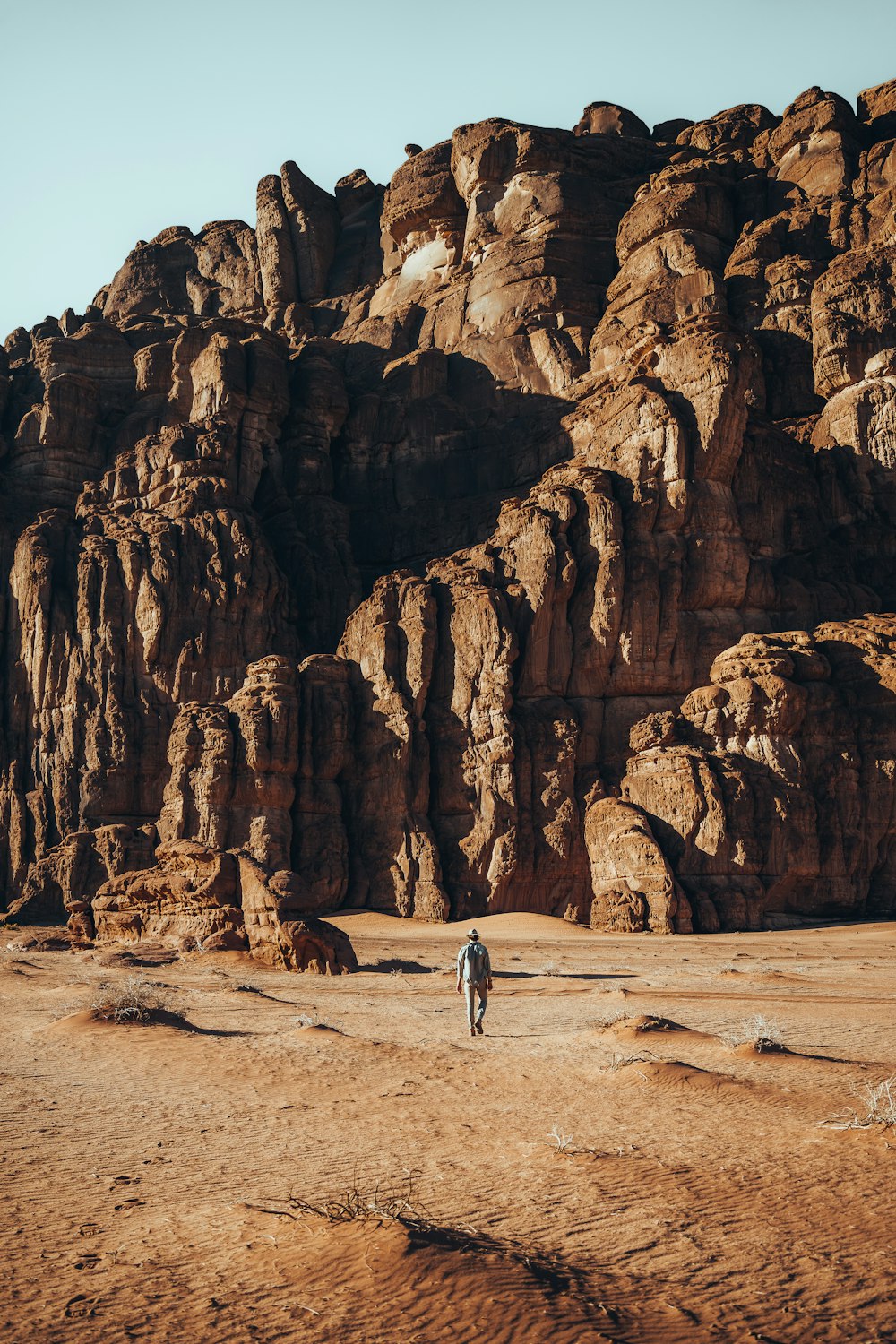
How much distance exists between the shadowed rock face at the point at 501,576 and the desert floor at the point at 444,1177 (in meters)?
11.5

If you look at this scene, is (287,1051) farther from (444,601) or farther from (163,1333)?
(444,601)

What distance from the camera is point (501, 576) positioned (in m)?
44.8

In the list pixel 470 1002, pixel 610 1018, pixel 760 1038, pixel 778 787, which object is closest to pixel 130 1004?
pixel 470 1002

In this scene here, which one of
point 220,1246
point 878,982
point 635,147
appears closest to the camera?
point 220,1246

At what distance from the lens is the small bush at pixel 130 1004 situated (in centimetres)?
1498

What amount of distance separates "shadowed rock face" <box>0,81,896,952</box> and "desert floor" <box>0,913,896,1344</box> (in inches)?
453

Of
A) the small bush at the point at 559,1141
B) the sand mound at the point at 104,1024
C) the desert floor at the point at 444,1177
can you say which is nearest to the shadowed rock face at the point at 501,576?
the sand mound at the point at 104,1024

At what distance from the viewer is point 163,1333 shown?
521 centimetres

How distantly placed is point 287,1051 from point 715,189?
201 ft

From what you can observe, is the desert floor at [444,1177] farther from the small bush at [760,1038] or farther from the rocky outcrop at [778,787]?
the rocky outcrop at [778,787]

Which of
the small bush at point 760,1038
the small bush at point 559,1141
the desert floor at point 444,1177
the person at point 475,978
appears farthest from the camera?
the person at point 475,978

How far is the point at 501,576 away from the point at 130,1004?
31.3 metres

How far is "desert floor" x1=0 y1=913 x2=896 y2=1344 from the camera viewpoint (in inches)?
214

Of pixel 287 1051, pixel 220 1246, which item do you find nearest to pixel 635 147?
pixel 287 1051
